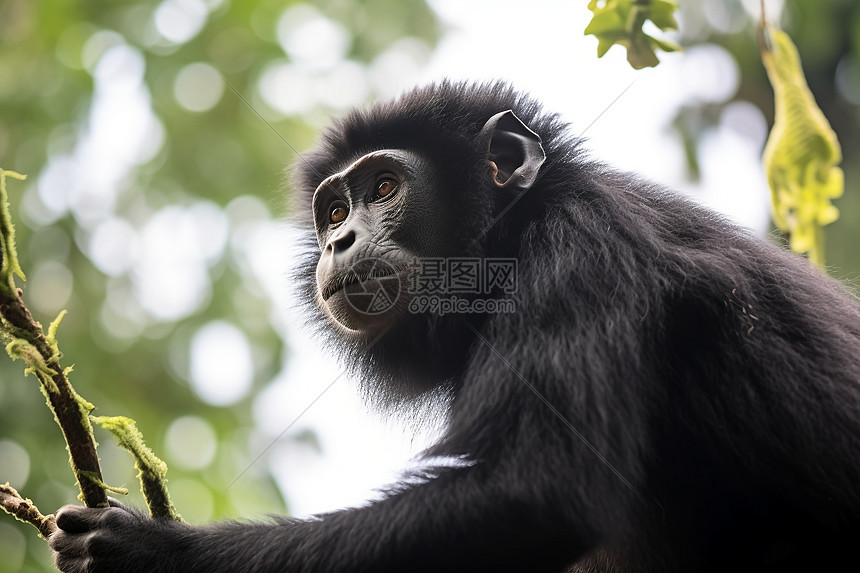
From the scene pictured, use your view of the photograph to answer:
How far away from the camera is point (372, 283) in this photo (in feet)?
15.3

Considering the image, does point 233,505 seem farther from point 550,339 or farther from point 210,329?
point 550,339

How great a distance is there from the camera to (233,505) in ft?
27.5

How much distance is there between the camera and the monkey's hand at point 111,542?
368 cm

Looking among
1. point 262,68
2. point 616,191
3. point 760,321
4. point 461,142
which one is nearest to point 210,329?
point 262,68

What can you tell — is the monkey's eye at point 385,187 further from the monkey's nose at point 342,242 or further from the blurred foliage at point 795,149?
the blurred foliage at point 795,149

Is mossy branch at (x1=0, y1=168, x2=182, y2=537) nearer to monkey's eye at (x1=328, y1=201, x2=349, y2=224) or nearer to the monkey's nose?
the monkey's nose

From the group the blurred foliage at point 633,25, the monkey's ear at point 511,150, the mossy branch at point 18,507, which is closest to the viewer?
the mossy branch at point 18,507

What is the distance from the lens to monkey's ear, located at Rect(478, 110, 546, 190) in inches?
188

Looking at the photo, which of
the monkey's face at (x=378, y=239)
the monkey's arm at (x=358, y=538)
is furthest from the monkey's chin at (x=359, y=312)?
the monkey's arm at (x=358, y=538)

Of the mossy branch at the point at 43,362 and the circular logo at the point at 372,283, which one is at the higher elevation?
the circular logo at the point at 372,283

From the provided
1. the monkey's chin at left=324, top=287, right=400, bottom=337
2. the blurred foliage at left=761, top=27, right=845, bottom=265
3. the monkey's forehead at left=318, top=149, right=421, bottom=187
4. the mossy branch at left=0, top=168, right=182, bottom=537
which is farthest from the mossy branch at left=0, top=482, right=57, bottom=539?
the blurred foliage at left=761, top=27, right=845, bottom=265

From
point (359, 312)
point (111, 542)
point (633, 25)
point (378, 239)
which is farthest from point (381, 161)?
point (111, 542)

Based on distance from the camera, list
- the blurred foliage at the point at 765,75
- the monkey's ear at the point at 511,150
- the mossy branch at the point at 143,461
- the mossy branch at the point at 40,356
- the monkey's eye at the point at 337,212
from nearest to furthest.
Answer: the mossy branch at the point at 40,356
the mossy branch at the point at 143,461
the monkey's ear at the point at 511,150
the monkey's eye at the point at 337,212
the blurred foliage at the point at 765,75

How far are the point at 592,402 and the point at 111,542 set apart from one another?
7.29 feet
